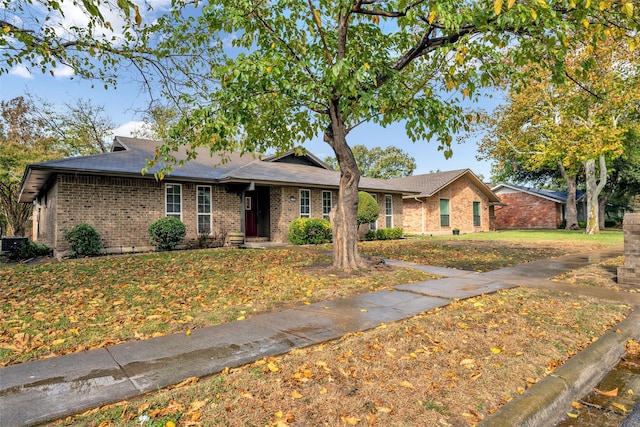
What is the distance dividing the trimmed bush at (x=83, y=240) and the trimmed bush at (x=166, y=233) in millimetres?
1812

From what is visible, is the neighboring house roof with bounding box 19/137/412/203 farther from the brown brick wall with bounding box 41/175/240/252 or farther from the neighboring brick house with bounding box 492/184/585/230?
the neighboring brick house with bounding box 492/184/585/230

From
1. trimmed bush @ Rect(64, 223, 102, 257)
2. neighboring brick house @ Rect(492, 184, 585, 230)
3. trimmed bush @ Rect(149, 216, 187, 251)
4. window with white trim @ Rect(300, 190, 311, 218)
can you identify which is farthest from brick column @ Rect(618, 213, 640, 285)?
neighboring brick house @ Rect(492, 184, 585, 230)

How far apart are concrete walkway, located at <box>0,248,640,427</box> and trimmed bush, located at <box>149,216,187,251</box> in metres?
9.66

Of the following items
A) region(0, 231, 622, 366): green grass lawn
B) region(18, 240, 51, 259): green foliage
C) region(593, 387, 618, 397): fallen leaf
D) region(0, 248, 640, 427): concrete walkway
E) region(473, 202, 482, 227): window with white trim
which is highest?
region(473, 202, 482, 227): window with white trim

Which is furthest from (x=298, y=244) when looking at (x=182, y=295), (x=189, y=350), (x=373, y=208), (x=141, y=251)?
(x=189, y=350)

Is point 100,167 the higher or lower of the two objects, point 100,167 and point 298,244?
the higher

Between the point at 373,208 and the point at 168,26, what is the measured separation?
12100mm

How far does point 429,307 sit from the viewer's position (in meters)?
5.21

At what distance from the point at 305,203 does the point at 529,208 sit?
28778mm

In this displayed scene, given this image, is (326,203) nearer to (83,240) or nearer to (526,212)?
(83,240)

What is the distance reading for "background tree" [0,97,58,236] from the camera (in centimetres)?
2289

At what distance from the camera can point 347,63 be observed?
18.8 feet

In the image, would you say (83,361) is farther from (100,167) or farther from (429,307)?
(100,167)

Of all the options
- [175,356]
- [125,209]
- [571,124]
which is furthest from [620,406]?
[571,124]
